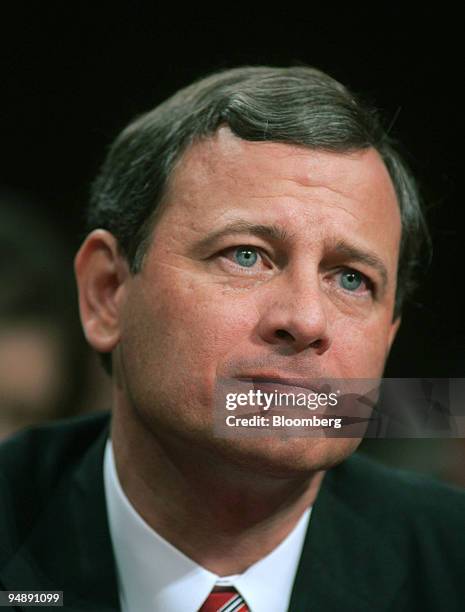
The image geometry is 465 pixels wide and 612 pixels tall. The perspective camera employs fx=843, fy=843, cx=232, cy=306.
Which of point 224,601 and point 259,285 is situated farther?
point 224,601

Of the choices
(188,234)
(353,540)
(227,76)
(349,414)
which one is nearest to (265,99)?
(227,76)

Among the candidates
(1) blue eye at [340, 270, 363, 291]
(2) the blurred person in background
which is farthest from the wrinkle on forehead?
(2) the blurred person in background

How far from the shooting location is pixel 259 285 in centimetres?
120

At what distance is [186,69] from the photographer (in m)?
1.55

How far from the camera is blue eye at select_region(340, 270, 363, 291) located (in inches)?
49.9

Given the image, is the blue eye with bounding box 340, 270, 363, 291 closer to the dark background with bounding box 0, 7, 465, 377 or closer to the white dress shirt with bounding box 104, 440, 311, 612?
the dark background with bounding box 0, 7, 465, 377

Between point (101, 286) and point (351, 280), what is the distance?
43 cm

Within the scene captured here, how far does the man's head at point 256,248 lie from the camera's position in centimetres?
117

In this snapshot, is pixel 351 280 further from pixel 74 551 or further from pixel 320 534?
pixel 74 551

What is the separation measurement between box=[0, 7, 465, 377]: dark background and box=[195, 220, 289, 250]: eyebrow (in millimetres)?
317

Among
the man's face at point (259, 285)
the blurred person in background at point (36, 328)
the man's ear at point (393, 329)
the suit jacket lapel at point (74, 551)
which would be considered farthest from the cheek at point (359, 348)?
the blurred person in background at point (36, 328)

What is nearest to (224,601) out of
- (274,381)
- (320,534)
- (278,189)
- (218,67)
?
(320,534)

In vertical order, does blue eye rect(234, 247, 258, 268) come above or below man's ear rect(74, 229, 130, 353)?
above

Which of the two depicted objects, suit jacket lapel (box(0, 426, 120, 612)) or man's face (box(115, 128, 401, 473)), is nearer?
man's face (box(115, 128, 401, 473))
